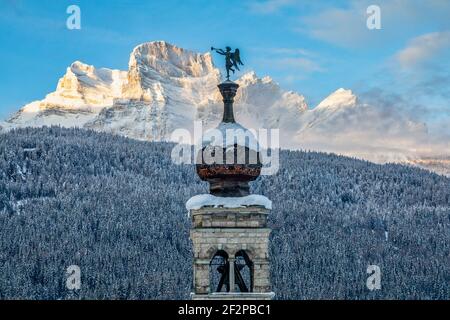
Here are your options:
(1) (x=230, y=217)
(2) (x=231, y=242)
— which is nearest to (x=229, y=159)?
(1) (x=230, y=217)

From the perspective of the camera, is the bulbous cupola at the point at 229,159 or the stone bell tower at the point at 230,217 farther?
the bulbous cupola at the point at 229,159

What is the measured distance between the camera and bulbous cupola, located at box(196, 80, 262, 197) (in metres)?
33.0

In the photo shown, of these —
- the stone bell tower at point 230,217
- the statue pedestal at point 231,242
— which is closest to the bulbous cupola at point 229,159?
the stone bell tower at point 230,217

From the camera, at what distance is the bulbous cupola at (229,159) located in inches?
1300

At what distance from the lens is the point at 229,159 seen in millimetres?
33094

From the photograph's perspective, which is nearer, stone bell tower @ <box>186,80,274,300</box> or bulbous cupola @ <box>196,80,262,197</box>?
stone bell tower @ <box>186,80,274,300</box>

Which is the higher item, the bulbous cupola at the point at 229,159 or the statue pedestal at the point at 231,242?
the bulbous cupola at the point at 229,159

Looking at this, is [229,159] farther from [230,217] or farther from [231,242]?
[231,242]

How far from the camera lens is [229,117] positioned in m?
34.1

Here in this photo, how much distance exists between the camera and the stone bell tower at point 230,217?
107ft

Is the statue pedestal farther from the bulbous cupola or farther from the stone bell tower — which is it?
the bulbous cupola

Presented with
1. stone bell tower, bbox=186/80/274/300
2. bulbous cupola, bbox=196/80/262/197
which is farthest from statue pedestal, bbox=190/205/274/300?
bulbous cupola, bbox=196/80/262/197

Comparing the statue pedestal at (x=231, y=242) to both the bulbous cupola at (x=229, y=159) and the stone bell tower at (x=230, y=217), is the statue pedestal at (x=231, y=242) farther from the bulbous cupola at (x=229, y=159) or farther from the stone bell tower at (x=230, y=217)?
the bulbous cupola at (x=229, y=159)
